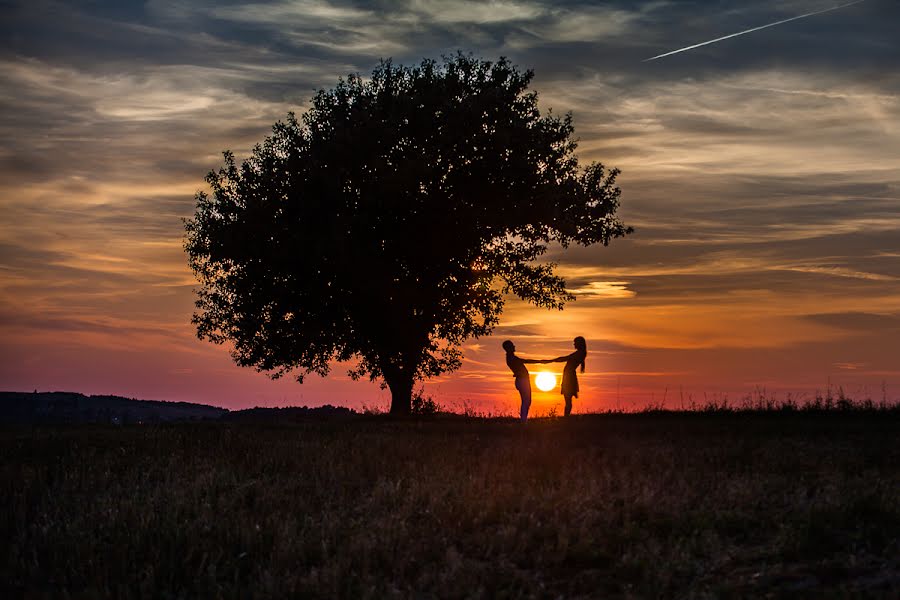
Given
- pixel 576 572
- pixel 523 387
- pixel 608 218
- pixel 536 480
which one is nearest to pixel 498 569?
pixel 576 572

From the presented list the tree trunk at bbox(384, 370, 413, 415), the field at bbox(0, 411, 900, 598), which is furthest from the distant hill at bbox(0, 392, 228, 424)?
the field at bbox(0, 411, 900, 598)

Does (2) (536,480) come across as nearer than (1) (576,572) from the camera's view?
No

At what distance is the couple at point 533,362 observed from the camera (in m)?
26.4

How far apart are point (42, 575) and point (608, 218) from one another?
28492mm

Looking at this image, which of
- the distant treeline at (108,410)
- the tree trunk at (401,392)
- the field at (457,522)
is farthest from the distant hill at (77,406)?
the field at (457,522)

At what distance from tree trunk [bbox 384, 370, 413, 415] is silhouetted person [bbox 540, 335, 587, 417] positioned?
377 inches

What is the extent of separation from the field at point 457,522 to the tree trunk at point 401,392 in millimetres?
16781

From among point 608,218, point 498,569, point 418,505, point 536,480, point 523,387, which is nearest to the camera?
point 498,569

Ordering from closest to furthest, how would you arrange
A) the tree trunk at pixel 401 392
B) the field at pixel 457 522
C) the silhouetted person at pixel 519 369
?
the field at pixel 457 522
the silhouetted person at pixel 519 369
the tree trunk at pixel 401 392

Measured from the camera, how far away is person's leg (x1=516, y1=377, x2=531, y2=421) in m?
26.6

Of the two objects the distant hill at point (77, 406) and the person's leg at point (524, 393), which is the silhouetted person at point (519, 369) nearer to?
the person's leg at point (524, 393)

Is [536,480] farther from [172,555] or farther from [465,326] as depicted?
[465,326]

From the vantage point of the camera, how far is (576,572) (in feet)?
34.6

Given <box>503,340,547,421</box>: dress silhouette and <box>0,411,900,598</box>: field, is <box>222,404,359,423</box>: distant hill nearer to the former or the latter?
<box>503,340,547,421</box>: dress silhouette
